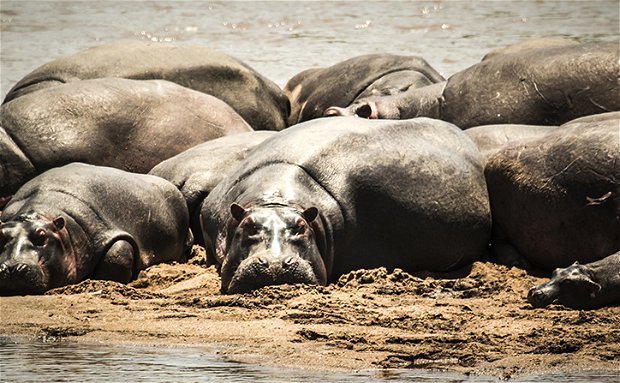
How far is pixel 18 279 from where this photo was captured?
8.41 m

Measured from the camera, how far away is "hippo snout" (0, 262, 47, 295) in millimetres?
8391

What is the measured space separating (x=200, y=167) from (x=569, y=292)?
3.57 m

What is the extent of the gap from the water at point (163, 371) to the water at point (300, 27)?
11.5 meters

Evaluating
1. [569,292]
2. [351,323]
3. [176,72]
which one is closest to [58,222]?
[351,323]

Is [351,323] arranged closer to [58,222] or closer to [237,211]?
[237,211]

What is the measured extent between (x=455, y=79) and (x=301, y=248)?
4.26m

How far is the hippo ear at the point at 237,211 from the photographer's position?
853 centimetres

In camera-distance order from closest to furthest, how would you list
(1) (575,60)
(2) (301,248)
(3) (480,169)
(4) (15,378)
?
(4) (15,378) < (2) (301,248) < (3) (480,169) < (1) (575,60)

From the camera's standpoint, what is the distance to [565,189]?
29.9 feet

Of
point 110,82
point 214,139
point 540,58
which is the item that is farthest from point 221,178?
point 540,58

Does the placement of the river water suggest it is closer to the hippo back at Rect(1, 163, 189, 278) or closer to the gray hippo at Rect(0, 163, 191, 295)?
the hippo back at Rect(1, 163, 189, 278)

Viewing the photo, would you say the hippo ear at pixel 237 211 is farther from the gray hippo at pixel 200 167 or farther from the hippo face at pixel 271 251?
the gray hippo at pixel 200 167

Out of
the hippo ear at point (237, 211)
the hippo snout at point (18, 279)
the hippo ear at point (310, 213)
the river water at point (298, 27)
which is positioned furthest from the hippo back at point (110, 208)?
the river water at point (298, 27)

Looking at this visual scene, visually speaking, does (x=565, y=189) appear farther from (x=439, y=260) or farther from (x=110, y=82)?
(x=110, y=82)
